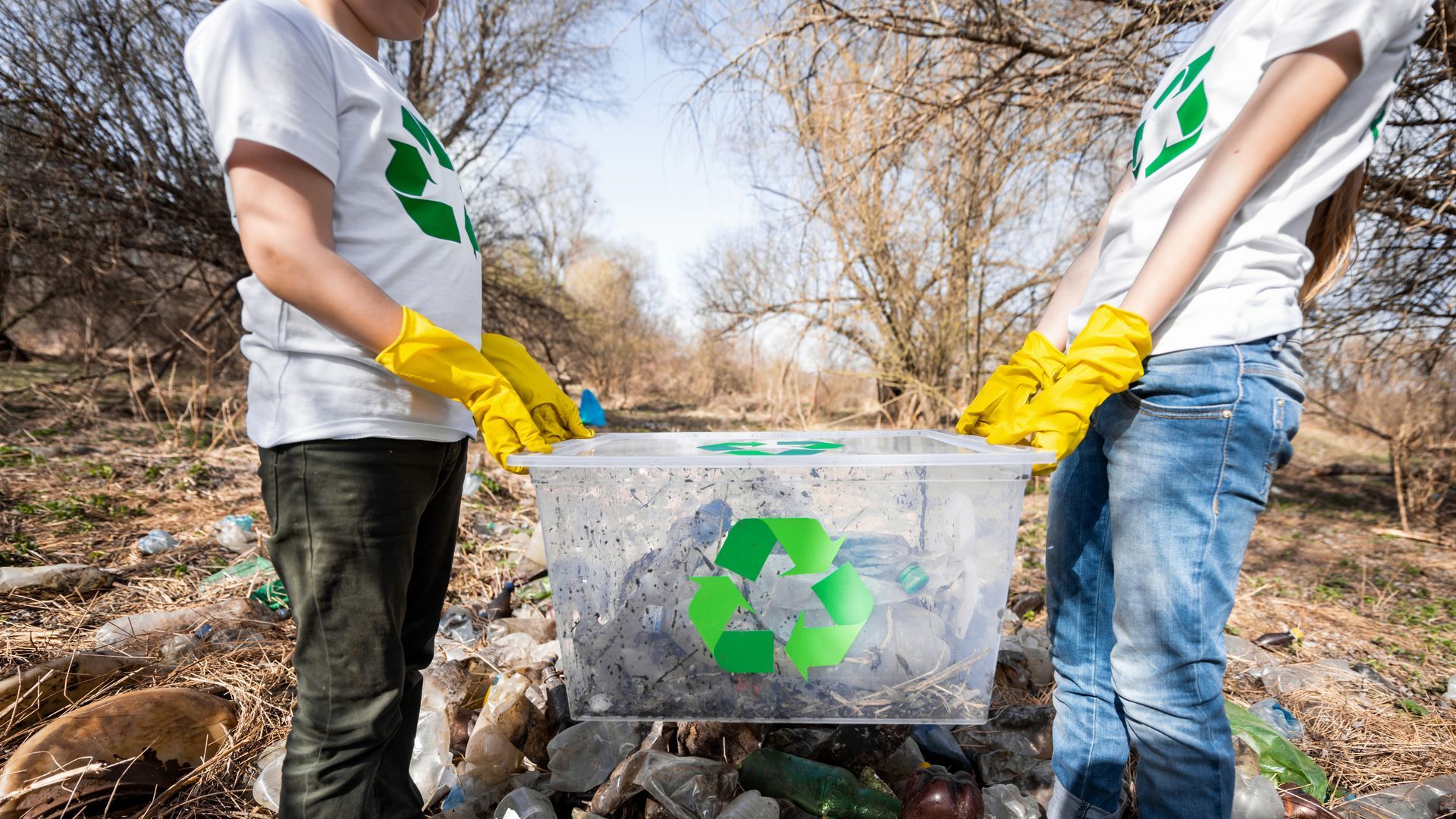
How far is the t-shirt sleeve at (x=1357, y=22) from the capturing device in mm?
854

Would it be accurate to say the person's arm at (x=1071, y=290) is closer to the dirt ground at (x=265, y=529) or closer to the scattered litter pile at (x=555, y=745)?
the scattered litter pile at (x=555, y=745)

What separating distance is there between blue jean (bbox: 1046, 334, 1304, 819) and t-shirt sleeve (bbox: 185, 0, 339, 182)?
4.22 ft

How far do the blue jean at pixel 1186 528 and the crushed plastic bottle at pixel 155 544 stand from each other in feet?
A: 11.4

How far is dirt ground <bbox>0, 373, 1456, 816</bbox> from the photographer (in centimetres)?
181

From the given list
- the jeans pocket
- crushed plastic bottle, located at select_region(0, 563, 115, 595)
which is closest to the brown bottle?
the jeans pocket

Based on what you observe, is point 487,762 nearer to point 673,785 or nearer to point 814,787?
point 673,785

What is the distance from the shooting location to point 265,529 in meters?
3.12

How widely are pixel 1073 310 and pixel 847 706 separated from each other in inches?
32.7

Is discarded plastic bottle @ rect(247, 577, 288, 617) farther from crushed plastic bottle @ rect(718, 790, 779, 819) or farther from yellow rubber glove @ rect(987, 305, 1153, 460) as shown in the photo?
yellow rubber glove @ rect(987, 305, 1153, 460)

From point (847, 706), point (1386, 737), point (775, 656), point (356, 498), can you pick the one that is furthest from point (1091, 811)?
point (356, 498)

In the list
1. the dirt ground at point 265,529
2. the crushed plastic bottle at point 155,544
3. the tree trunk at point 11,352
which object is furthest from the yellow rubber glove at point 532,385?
the tree trunk at point 11,352

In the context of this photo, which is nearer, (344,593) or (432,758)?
(344,593)

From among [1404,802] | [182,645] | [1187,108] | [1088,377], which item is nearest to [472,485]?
[182,645]

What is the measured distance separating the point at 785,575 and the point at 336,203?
0.93 m
